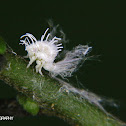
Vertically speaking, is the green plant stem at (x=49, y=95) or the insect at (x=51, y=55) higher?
the insect at (x=51, y=55)

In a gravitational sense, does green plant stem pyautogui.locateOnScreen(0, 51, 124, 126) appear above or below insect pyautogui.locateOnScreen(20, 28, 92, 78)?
below

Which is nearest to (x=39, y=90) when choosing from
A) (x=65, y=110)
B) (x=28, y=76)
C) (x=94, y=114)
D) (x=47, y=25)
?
(x=28, y=76)

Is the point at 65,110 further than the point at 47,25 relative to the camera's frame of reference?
No

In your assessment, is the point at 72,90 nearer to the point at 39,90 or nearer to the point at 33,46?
the point at 39,90
